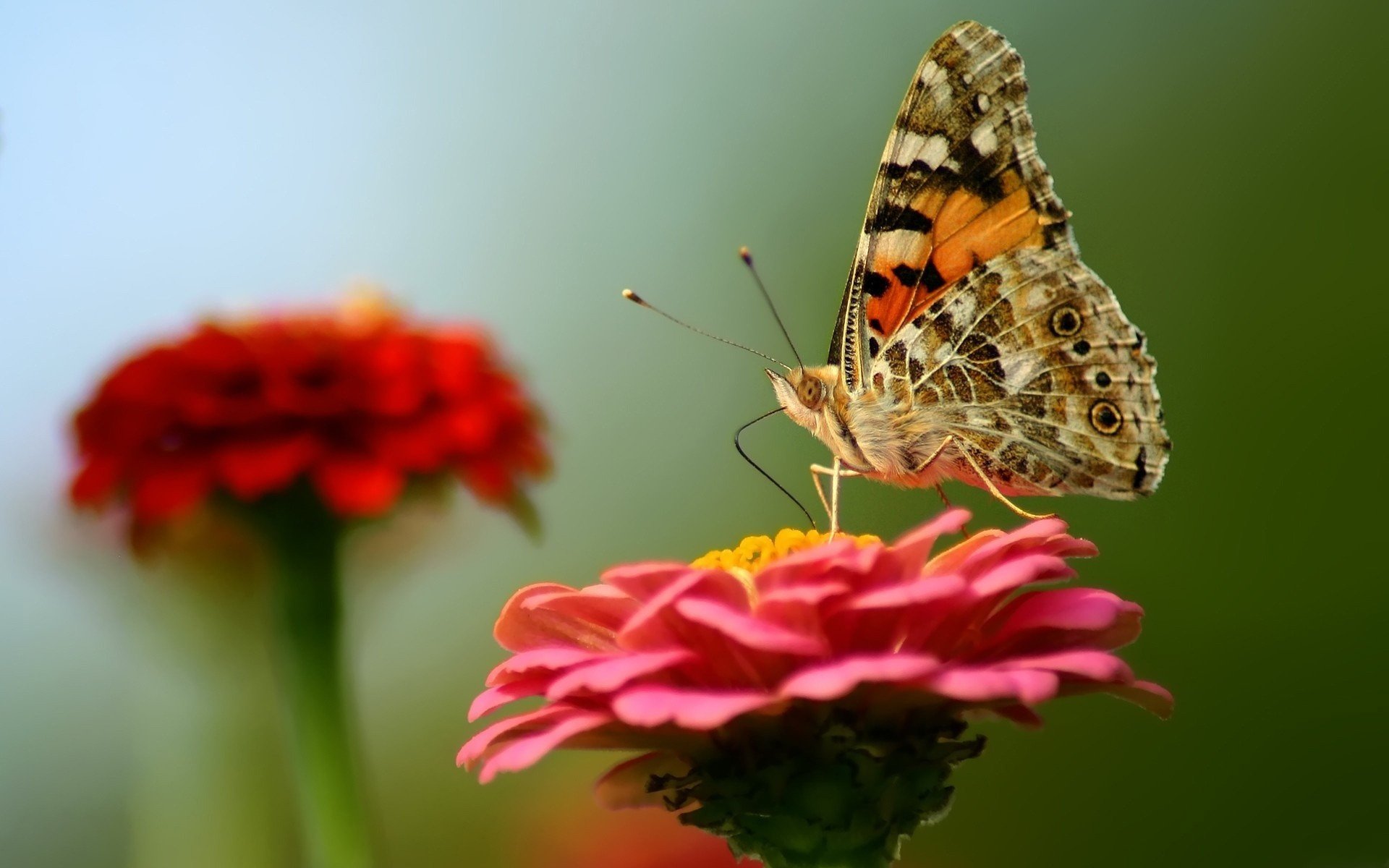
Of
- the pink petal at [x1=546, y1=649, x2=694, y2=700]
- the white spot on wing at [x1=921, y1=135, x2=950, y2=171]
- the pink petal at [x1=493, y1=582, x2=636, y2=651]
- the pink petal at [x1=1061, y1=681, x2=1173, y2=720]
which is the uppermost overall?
the white spot on wing at [x1=921, y1=135, x2=950, y2=171]

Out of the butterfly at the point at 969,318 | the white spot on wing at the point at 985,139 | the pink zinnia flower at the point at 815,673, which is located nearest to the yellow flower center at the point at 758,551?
the pink zinnia flower at the point at 815,673

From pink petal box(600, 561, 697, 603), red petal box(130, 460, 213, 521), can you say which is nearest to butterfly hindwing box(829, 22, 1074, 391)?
pink petal box(600, 561, 697, 603)

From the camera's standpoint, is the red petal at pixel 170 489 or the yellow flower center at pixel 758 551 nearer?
the yellow flower center at pixel 758 551

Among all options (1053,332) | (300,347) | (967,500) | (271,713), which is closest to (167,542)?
(300,347)

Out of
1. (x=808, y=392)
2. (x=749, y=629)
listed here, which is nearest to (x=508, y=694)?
(x=749, y=629)

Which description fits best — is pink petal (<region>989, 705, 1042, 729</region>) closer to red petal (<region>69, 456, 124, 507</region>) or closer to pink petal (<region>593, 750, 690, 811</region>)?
pink petal (<region>593, 750, 690, 811</region>)

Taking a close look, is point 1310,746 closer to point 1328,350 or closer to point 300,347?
point 1328,350

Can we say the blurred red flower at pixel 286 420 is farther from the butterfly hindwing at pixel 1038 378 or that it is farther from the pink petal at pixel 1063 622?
the pink petal at pixel 1063 622

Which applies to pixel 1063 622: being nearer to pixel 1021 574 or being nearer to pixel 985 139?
pixel 1021 574
